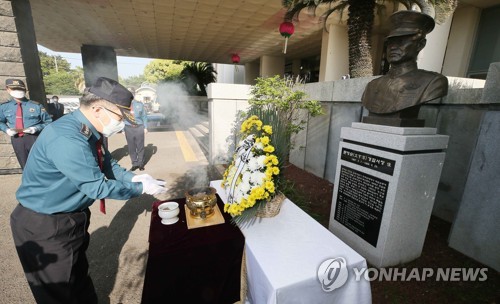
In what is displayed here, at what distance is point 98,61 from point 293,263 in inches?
723

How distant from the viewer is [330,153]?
573 centimetres

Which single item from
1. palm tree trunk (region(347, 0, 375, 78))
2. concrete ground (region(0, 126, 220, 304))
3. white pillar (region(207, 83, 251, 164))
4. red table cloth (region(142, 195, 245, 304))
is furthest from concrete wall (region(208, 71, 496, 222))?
red table cloth (region(142, 195, 245, 304))

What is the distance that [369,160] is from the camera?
2975 millimetres

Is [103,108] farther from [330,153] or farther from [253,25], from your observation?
[253,25]

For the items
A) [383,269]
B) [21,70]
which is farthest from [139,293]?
[21,70]

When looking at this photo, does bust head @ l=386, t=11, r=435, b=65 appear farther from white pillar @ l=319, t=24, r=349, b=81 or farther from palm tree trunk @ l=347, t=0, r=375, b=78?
white pillar @ l=319, t=24, r=349, b=81

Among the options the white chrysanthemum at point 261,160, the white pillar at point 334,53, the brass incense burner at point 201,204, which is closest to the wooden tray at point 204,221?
the brass incense burner at point 201,204

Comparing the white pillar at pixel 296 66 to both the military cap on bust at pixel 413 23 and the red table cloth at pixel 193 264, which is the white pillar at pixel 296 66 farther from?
the red table cloth at pixel 193 264

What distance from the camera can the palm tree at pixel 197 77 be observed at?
21.5 m

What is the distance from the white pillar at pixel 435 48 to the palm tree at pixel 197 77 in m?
17.1

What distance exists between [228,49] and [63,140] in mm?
15664

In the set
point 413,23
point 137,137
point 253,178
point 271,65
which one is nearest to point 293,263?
point 253,178

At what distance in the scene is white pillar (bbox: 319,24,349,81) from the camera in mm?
10719

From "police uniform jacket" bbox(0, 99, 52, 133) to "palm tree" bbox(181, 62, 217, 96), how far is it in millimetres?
17044
